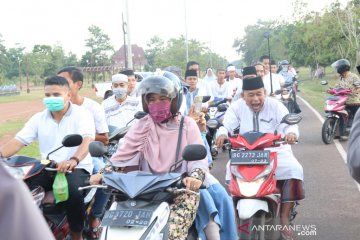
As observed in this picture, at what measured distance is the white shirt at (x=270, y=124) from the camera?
15.3 ft

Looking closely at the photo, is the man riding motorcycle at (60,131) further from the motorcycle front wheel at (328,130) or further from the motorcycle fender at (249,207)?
the motorcycle front wheel at (328,130)

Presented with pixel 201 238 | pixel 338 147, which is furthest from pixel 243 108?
pixel 338 147

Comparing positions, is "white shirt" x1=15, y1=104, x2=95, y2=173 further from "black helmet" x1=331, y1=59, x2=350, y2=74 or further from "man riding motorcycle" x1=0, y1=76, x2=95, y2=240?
"black helmet" x1=331, y1=59, x2=350, y2=74

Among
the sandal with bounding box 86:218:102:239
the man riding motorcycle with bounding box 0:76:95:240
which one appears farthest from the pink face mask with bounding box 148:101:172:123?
the sandal with bounding box 86:218:102:239

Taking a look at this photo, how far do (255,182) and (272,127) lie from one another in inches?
38.3

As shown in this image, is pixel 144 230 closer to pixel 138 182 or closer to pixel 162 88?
pixel 138 182

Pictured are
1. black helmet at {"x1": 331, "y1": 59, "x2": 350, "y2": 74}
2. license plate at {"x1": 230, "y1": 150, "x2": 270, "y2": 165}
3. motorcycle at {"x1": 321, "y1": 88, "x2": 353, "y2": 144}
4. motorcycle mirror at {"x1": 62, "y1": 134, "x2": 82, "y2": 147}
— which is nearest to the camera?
motorcycle mirror at {"x1": 62, "y1": 134, "x2": 82, "y2": 147}

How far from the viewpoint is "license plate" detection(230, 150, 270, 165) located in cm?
428

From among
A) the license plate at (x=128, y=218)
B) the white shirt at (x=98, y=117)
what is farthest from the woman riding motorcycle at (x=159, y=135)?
the white shirt at (x=98, y=117)

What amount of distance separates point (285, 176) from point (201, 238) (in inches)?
54.5

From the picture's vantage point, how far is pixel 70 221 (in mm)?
4344

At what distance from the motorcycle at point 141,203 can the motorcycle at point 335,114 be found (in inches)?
293

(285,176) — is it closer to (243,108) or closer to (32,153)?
(243,108)

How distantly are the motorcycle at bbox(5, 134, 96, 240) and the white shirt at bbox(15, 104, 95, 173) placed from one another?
0.97 ft
